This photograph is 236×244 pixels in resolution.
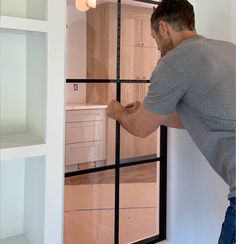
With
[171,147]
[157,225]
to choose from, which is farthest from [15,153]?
[157,225]

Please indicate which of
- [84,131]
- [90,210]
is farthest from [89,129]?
[90,210]

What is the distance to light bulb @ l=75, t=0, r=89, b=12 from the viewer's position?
138 cm

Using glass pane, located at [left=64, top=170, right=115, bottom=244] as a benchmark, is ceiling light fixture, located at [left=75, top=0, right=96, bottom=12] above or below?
above

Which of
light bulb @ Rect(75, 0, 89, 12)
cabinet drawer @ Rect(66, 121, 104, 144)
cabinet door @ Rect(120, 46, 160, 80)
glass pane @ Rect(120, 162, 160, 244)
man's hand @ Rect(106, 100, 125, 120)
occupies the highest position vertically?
light bulb @ Rect(75, 0, 89, 12)

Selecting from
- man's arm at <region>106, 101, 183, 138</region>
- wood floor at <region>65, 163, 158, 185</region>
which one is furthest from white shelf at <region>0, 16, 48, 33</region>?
wood floor at <region>65, 163, 158, 185</region>

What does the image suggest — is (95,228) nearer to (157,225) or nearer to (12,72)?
(157,225)

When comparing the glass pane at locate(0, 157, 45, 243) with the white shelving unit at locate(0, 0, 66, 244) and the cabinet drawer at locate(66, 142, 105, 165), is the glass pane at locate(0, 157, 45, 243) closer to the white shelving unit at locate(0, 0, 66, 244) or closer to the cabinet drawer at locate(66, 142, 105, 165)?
the white shelving unit at locate(0, 0, 66, 244)

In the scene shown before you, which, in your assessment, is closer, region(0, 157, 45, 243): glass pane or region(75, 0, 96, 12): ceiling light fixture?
region(0, 157, 45, 243): glass pane

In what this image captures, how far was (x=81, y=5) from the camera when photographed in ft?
4.56

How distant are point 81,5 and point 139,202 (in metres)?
1.03

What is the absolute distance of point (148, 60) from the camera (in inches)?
65.4

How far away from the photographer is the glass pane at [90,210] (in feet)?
4.83

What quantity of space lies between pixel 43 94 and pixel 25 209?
0.45 meters

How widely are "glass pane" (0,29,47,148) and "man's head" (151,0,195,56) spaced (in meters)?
0.45
